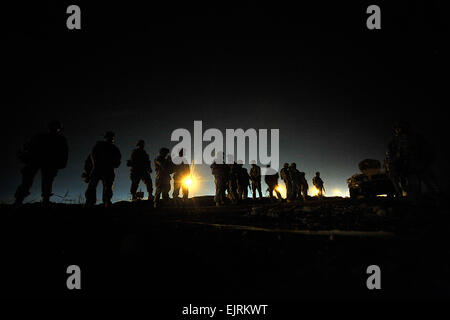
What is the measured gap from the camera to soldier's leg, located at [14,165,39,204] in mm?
6176

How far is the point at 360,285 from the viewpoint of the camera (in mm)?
2605

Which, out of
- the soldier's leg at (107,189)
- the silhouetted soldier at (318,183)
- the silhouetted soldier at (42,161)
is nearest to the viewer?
the silhouetted soldier at (42,161)

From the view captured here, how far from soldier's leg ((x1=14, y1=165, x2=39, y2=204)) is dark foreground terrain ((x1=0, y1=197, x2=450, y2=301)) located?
211 cm

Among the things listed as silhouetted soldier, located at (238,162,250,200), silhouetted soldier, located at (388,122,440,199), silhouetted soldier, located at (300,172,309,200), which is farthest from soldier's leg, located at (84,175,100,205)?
silhouetted soldier, located at (300,172,309,200)

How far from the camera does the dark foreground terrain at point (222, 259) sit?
2.65 metres

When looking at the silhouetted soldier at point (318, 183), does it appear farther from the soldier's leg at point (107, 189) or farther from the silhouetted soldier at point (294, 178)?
the soldier's leg at point (107, 189)

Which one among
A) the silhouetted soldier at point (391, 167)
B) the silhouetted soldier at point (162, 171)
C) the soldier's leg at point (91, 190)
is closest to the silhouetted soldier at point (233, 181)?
the silhouetted soldier at point (162, 171)

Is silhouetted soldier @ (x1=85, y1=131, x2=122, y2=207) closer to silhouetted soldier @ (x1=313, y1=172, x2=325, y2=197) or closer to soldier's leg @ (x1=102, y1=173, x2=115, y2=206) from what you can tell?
soldier's leg @ (x1=102, y1=173, x2=115, y2=206)

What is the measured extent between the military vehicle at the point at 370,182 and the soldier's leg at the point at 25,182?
16.4 m
